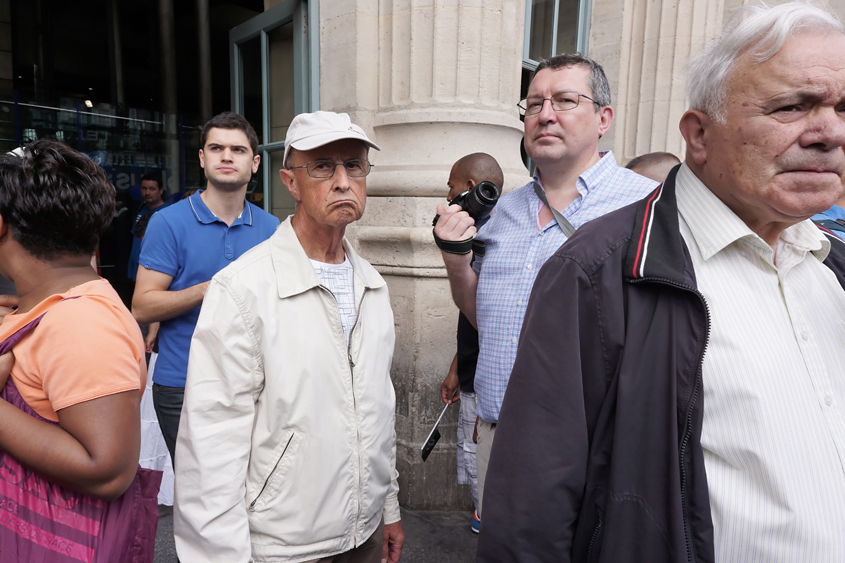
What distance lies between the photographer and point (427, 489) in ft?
10.5

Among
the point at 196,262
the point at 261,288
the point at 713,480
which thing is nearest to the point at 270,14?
the point at 196,262

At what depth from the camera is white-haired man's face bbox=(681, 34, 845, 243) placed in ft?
3.21

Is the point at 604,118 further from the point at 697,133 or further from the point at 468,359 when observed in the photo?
the point at 468,359

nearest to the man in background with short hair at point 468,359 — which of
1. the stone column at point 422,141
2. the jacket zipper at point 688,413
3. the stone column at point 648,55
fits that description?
the stone column at point 422,141

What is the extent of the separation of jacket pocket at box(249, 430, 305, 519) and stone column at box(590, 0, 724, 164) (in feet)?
14.5

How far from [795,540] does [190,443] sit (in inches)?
52.7

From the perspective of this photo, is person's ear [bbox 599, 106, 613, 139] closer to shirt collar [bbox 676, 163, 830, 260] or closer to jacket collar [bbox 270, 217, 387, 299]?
shirt collar [bbox 676, 163, 830, 260]

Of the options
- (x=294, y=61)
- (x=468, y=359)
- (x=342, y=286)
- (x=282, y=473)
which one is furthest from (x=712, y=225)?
(x=294, y=61)

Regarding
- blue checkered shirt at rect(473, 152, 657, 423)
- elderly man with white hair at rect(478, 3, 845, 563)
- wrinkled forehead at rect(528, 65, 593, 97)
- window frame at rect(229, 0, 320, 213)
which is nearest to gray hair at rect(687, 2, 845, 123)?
elderly man with white hair at rect(478, 3, 845, 563)

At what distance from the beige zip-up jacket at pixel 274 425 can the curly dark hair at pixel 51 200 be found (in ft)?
1.12

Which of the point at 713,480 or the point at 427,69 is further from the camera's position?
the point at 427,69

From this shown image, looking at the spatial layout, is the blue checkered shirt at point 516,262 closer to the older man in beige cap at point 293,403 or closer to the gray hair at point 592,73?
the gray hair at point 592,73

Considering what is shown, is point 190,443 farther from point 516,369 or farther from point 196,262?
point 196,262

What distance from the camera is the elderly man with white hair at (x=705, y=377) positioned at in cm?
95
